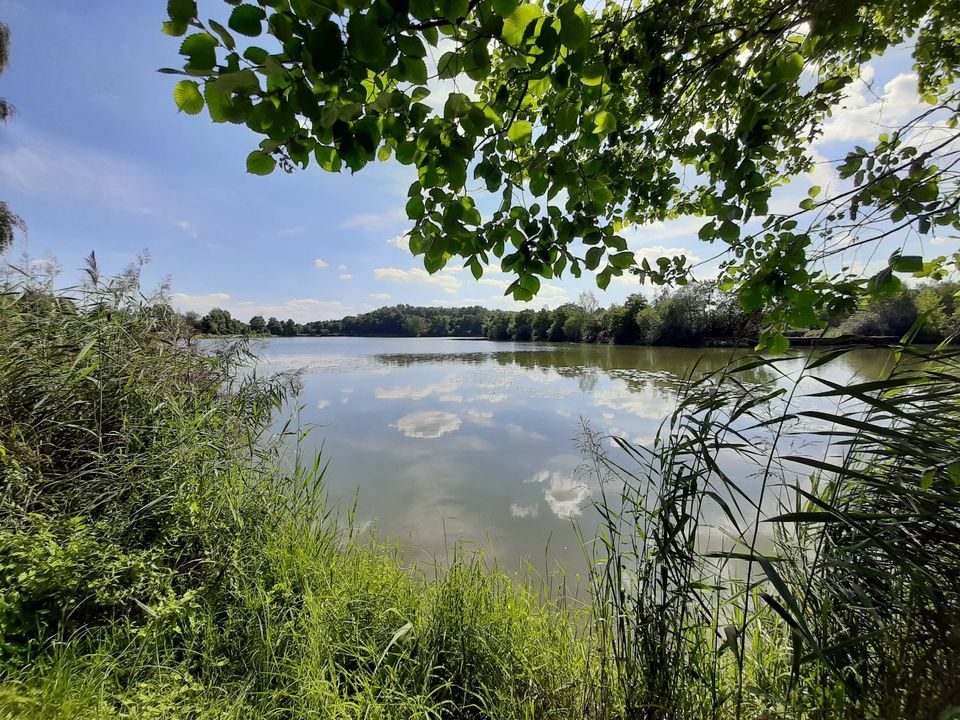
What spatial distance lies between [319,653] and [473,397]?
35.8ft

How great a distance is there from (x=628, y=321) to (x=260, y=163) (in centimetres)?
4200

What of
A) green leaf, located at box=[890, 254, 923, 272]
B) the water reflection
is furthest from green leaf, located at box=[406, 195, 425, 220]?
the water reflection

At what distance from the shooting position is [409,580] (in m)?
2.73

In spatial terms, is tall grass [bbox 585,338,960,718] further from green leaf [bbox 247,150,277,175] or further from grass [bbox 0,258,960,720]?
green leaf [bbox 247,150,277,175]

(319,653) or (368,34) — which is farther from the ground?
(368,34)

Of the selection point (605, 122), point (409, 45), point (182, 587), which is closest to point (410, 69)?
point (409, 45)

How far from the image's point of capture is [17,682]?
4.68 feet

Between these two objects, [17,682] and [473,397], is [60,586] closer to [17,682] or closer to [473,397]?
[17,682]

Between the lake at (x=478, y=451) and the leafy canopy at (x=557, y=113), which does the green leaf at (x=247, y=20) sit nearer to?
the leafy canopy at (x=557, y=113)

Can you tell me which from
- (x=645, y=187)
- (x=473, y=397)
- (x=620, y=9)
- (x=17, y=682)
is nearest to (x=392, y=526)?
(x=17, y=682)

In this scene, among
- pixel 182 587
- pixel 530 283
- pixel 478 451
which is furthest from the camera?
pixel 478 451

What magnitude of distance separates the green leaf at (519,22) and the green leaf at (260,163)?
72 centimetres

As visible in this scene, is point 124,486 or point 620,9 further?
point 124,486

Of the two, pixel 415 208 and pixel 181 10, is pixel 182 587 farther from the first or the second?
pixel 181 10
